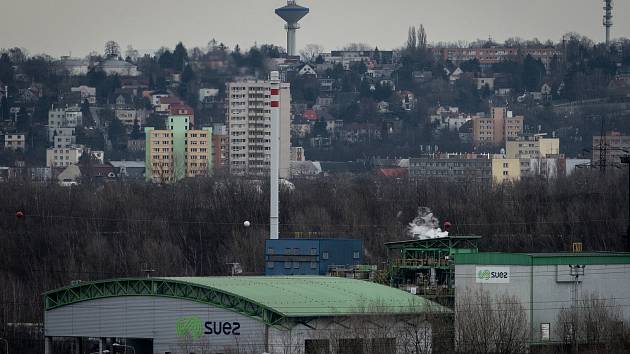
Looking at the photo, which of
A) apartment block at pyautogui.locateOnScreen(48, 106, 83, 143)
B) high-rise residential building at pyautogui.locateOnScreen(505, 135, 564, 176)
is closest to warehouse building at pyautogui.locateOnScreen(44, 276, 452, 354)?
high-rise residential building at pyautogui.locateOnScreen(505, 135, 564, 176)

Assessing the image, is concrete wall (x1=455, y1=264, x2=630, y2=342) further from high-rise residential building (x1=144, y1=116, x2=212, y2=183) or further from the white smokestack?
high-rise residential building (x1=144, y1=116, x2=212, y2=183)

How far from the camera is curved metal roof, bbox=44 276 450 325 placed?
169 feet

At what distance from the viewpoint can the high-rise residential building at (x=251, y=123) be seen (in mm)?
163250

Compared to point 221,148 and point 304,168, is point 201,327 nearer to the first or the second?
point 304,168

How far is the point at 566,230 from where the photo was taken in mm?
91688

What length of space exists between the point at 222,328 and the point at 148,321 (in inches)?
92.7

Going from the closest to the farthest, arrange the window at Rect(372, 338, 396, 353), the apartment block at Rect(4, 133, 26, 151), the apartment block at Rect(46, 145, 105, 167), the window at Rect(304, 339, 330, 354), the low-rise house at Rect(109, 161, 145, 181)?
the window at Rect(372, 338, 396, 353) < the window at Rect(304, 339, 330, 354) < the low-rise house at Rect(109, 161, 145, 181) < the apartment block at Rect(46, 145, 105, 167) < the apartment block at Rect(4, 133, 26, 151)

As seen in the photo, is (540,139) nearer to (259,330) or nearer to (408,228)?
(408,228)

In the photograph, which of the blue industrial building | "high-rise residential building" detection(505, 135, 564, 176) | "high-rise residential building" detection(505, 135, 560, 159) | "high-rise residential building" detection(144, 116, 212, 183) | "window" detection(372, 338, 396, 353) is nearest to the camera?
"window" detection(372, 338, 396, 353)

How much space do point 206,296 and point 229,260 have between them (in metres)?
33.9

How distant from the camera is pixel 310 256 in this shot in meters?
65.9

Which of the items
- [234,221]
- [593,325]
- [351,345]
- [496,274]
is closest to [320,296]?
[351,345]

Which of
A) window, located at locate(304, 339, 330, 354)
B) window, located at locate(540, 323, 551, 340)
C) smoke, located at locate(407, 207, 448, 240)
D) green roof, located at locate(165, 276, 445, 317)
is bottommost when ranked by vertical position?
window, located at locate(304, 339, 330, 354)

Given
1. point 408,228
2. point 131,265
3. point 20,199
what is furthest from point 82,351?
point 20,199
